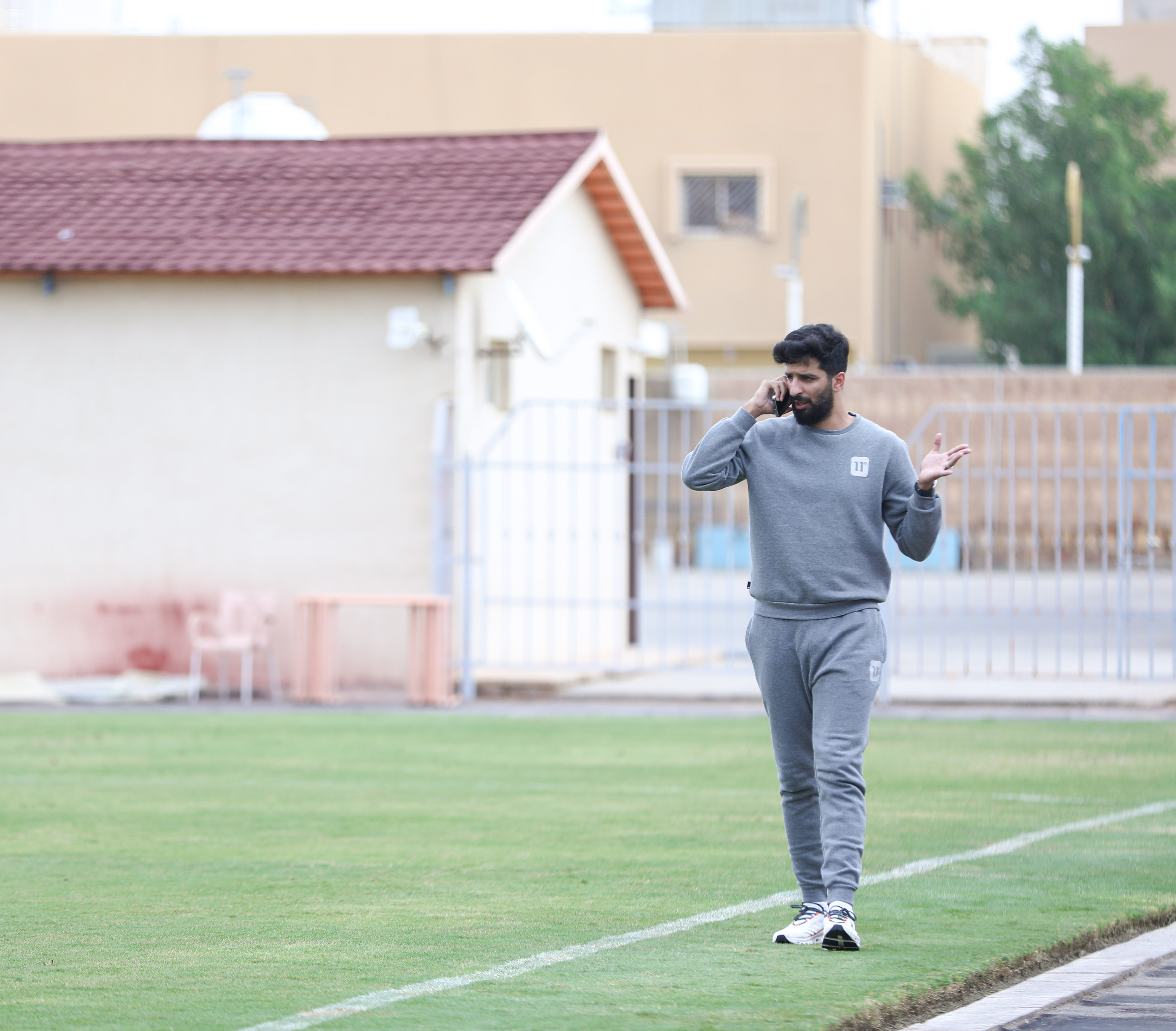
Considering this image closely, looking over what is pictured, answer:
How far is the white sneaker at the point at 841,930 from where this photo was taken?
610 cm

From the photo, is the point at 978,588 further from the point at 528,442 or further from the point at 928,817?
the point at 928,817

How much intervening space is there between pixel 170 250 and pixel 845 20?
24.8 metres

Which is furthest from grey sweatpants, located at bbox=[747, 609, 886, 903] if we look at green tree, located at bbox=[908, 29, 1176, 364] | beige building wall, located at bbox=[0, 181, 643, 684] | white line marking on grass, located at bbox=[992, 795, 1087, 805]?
green tree, located at bbox=[908, 29, 1176, 364]

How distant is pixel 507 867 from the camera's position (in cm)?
801

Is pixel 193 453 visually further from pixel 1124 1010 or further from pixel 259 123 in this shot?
pixel 1124 1010

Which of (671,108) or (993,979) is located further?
(671,108)

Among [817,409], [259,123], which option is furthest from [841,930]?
[259,123]

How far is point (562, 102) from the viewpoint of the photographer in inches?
1535

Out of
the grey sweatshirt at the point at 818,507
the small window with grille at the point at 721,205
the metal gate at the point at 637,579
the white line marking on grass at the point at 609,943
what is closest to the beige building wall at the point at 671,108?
the small window with grille at the point at 721,205

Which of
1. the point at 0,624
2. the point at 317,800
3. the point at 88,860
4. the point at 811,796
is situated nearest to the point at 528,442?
the point at 0,624

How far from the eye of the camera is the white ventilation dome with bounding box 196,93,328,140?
2127 centimetres

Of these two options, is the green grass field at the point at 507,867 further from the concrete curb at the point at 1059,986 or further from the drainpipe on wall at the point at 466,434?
the drainpipe on wall at the point at 466,434

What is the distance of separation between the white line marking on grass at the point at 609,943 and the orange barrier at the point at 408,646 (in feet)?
22.4

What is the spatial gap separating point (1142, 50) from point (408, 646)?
3224 centimetres
